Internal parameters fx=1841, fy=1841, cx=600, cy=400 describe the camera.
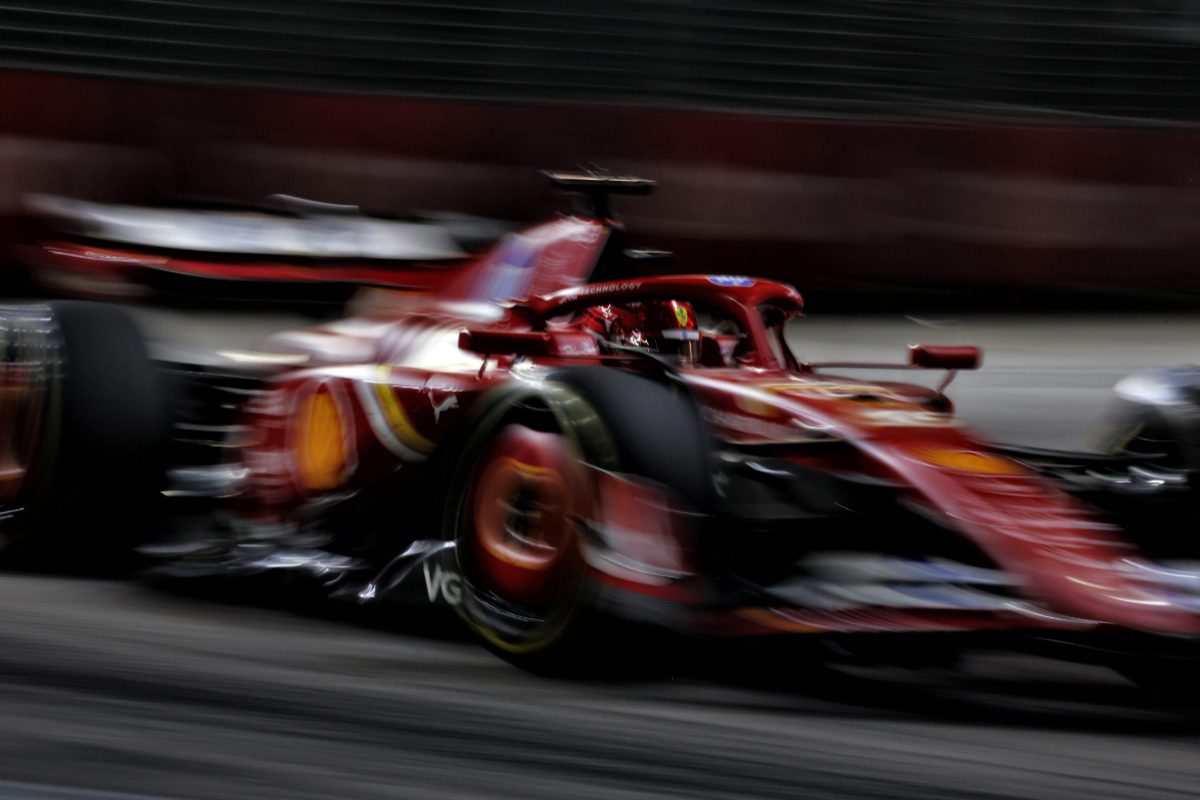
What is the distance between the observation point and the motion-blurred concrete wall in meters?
9.86

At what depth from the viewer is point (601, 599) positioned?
12.2 feet

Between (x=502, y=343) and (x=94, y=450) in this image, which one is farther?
(x=94, y=450)

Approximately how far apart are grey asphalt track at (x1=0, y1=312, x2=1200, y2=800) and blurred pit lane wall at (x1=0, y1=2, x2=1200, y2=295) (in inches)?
206

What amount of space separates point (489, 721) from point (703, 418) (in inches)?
42.8

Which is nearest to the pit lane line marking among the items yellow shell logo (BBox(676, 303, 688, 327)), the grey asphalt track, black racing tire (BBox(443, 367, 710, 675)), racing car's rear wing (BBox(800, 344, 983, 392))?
the grey asphalt track

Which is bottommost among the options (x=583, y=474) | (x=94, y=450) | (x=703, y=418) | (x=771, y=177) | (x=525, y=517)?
(x=94, y=450)

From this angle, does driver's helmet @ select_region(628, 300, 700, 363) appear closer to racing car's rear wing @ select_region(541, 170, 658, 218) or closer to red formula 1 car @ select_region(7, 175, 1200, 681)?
red formula 1 car @ select_region(7, 175, 1200, 681)

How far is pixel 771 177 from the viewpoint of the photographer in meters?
9.97

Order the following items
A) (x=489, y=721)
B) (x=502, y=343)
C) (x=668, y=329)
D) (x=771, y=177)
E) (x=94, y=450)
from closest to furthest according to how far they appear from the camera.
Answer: (x=489, y=721)
(x=502, y=343)
(x=668, y=329)
(x=94, y=450)
(x=771, y=177)

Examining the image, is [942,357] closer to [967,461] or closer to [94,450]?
[967,461]

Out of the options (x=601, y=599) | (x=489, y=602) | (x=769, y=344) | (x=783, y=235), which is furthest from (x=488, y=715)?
(x=783, y=235)

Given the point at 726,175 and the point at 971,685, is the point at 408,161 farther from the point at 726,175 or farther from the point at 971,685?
the point at 971,685

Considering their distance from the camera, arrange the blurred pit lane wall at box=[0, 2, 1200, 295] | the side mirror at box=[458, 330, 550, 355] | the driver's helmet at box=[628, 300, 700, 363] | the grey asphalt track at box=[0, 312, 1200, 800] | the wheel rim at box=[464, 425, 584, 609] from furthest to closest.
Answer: the blurred pit lane wall at box=[0, 2, 1200, 295] → the driver's helmet at box=[628, 300, 700, 363] → the side mirror at box=[458, 330, 550, 355] → the wheel rim at box=[464, 425, 584, 609] → the grey asphalt track at box=[0, 312, 1200, 800]

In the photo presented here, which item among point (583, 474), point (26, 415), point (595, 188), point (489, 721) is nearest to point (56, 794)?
point (489, 721)
